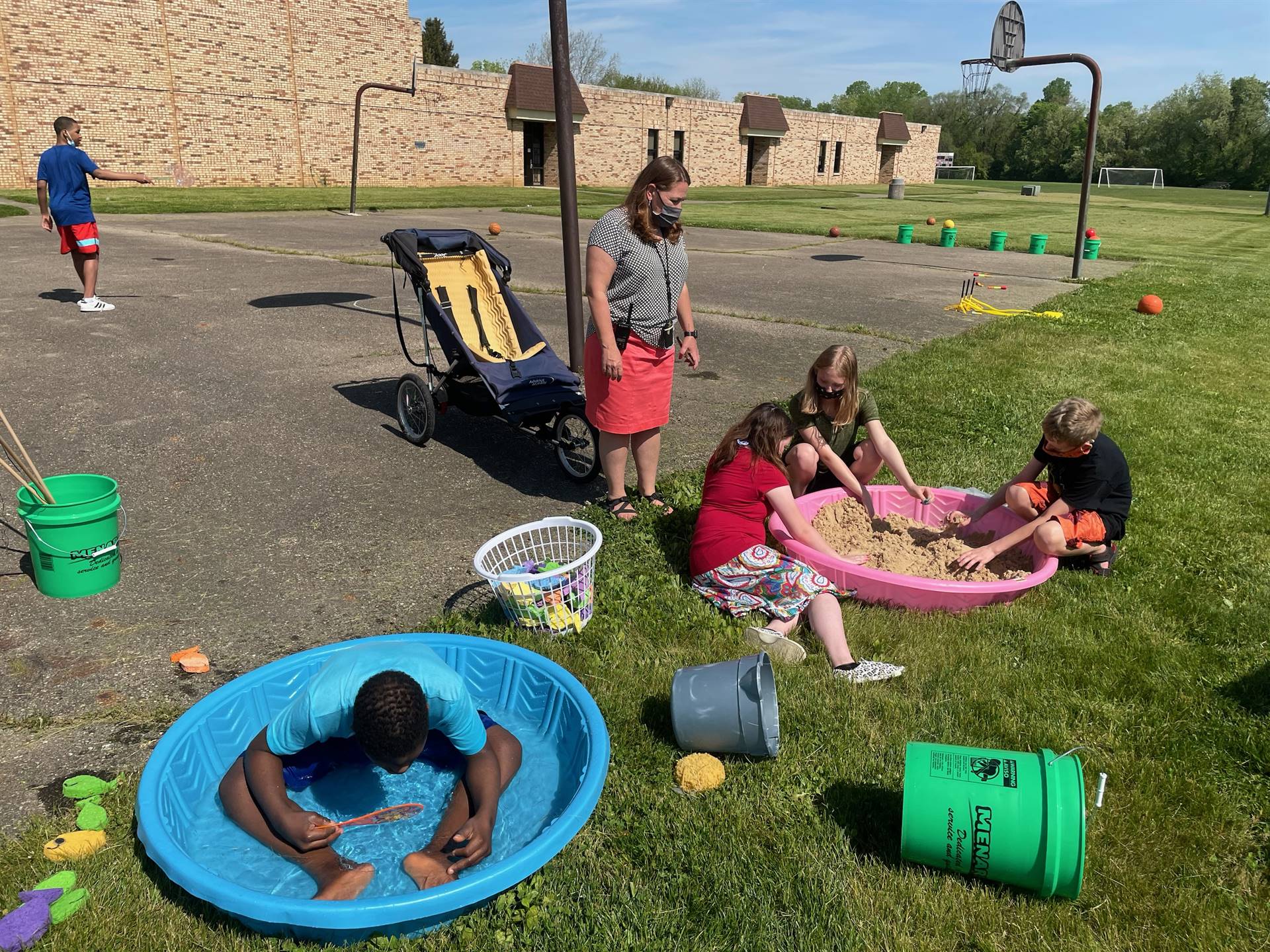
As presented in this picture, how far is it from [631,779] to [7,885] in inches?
73.4

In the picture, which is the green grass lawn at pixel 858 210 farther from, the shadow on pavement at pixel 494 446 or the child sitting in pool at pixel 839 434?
the shadow on pavement at pixel 494 446

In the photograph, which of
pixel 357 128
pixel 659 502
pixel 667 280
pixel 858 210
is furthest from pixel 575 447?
pixel 858 210

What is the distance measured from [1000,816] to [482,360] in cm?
444

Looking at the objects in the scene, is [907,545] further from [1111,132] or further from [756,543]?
[1111,132]

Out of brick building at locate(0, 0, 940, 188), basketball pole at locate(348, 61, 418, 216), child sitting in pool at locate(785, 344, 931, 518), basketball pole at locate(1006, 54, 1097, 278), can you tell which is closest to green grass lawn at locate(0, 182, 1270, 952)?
child sitting in pool at locate(785, 344, 931, 518)

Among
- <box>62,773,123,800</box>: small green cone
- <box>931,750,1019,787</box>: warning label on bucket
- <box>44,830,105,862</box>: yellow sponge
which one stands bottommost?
<box>44,830,105,862</box>: yellow sponge

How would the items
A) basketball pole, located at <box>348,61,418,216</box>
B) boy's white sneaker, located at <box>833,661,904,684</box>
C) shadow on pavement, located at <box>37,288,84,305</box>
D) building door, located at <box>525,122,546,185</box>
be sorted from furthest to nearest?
building door, located at <box>525,122,546,185</box> < basketball pole, located at <box>348,61,418,216</box> < shadow on pavement, located at <box>37,288,84,305</box> < boy's white sneaker, located at <box>833,661,904,684</box>

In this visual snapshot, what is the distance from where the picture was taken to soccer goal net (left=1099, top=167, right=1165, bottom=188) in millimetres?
77250

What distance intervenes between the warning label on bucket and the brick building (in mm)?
26158

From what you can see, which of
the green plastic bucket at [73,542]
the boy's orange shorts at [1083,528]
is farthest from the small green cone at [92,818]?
the boy's orange shorts at [1083,528]

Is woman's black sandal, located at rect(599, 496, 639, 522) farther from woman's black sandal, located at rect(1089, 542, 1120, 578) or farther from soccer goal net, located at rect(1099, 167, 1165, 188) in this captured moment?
soccer goal net, located at rect(1099, 167, 1165, 188)

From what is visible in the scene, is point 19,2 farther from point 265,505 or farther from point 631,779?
point 631,779

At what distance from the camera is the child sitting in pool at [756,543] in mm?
3932

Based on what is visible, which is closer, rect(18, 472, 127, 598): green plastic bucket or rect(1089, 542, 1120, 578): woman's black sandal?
rect(18, 472, 127, 598): green plastic bucket
